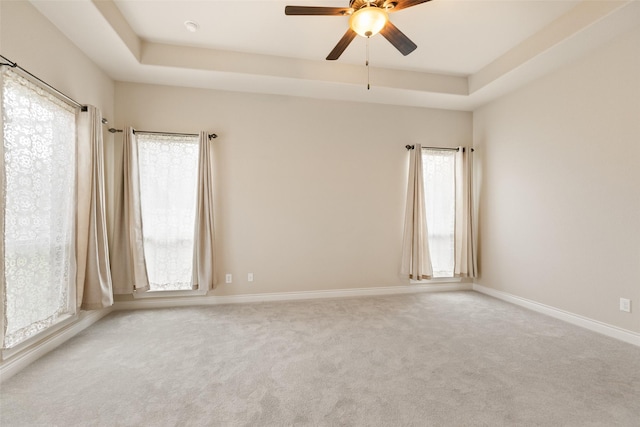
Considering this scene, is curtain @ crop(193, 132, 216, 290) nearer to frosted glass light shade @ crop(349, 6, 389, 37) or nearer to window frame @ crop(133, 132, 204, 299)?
window frame @ crop(133, 132, 204, 299)

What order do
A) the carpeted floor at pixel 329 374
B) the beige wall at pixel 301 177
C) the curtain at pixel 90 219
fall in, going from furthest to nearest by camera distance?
the beige wall at pixel 301 177 → the curtain at pixel 90 219 → the carpeted floor at pixel 329 374

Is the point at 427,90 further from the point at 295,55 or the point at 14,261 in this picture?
the point at 14,261

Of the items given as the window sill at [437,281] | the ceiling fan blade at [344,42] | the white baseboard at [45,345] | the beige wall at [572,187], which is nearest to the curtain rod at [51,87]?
the white baseboard at [45,345]

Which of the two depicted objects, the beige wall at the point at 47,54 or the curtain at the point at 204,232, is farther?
the curtain at the point at 204,232

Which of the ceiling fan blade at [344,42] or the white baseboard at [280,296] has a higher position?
the ceiling fan blade at [344,42]

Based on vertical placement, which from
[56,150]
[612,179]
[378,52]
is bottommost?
[612,179]

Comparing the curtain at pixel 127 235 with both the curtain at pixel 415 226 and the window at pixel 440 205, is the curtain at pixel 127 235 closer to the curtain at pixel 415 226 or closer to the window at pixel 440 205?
the curtain at pixel 415 226

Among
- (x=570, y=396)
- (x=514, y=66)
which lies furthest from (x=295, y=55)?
(x=570, y=396)

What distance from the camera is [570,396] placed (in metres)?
1.80

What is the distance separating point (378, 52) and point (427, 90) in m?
0.92

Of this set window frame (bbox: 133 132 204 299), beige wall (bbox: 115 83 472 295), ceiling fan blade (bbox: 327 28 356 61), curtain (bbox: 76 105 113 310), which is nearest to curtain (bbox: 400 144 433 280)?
beige wall (bbox: 115 83 472 295)

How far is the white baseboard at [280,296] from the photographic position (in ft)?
11.5

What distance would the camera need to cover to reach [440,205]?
431cm

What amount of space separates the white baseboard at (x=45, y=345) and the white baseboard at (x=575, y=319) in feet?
16.6
